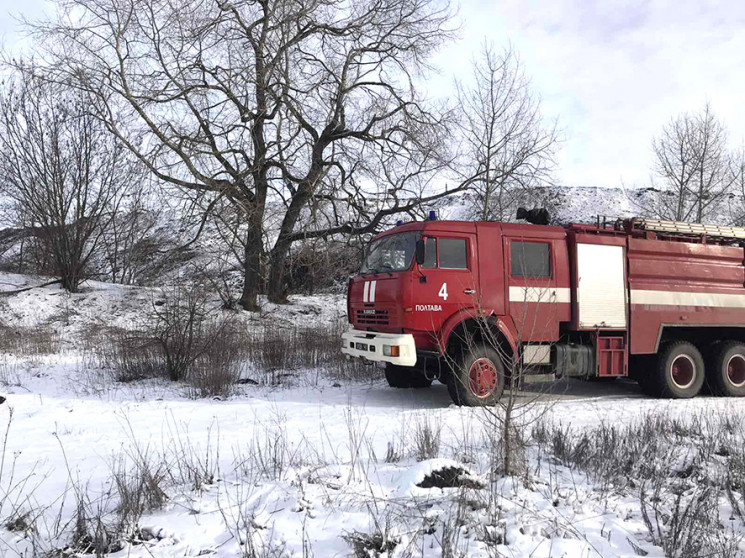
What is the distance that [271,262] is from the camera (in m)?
16.8

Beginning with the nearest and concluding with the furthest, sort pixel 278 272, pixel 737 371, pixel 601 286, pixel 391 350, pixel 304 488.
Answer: pixel 304 488
pixel 391 350
pixel 601 286
pixel 737 371
pixel 278 272

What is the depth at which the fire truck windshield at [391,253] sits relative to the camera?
7059 millimetres

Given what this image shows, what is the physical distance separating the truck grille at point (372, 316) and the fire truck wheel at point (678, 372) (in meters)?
4.51

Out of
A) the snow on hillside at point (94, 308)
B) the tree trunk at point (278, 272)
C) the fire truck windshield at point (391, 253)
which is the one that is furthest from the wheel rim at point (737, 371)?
the tree trunk at point (278, 272)

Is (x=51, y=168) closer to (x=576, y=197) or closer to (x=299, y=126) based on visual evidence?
(x=299, y=126)

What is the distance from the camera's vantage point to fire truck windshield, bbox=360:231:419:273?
23.2 feet

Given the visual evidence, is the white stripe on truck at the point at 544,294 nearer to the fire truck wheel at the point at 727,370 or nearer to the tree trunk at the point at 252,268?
the fire truck wheel at the point at 727,370

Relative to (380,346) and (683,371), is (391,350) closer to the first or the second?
(380,346)

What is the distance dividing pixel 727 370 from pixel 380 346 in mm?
5956

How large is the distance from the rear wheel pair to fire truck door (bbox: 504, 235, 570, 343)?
2.01 metres

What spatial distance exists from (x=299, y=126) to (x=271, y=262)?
438 centimetres

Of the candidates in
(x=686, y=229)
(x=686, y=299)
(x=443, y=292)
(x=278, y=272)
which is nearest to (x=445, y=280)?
(x=443, y=292)

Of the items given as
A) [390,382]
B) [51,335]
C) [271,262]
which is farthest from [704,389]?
[51,335]

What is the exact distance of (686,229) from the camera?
833 centimetres
